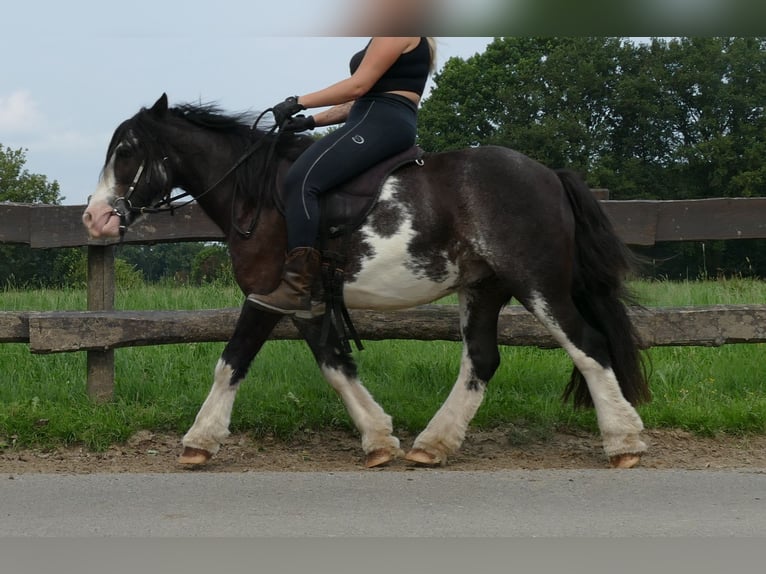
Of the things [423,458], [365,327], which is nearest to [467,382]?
[423,458]

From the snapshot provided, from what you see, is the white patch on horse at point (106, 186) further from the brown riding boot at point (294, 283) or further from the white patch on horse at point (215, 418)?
the white patch on horse at point (215, 418)

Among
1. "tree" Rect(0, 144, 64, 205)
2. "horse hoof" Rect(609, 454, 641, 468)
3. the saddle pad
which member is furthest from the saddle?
"tree" Rect(0, 144, 64, 205)

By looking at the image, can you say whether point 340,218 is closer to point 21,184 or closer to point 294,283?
point 294,283

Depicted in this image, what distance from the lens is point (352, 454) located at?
5.43 meters

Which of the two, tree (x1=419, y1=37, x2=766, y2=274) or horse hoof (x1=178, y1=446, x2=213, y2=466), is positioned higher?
tree (x1=419, y1=37, x2=766, y2=274)

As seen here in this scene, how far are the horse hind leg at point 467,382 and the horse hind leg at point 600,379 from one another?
1.48ft

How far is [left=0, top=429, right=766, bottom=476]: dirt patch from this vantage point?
507 cm

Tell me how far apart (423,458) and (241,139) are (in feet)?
7.39

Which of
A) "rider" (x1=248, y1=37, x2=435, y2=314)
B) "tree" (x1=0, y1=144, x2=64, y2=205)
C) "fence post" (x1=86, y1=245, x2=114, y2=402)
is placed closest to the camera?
"rider" (x1=248, y1=37, x2=435, y2=314)

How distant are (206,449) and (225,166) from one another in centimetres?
171

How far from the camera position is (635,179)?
38594 mm

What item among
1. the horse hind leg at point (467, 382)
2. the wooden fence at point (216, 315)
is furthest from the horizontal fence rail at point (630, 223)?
the horse hind leg at point (467, 382)

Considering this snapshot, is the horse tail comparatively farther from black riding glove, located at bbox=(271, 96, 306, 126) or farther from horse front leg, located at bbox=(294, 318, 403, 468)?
black riding glove, located at bbox=(271, 96, 306, 126)

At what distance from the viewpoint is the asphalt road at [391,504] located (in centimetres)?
338
